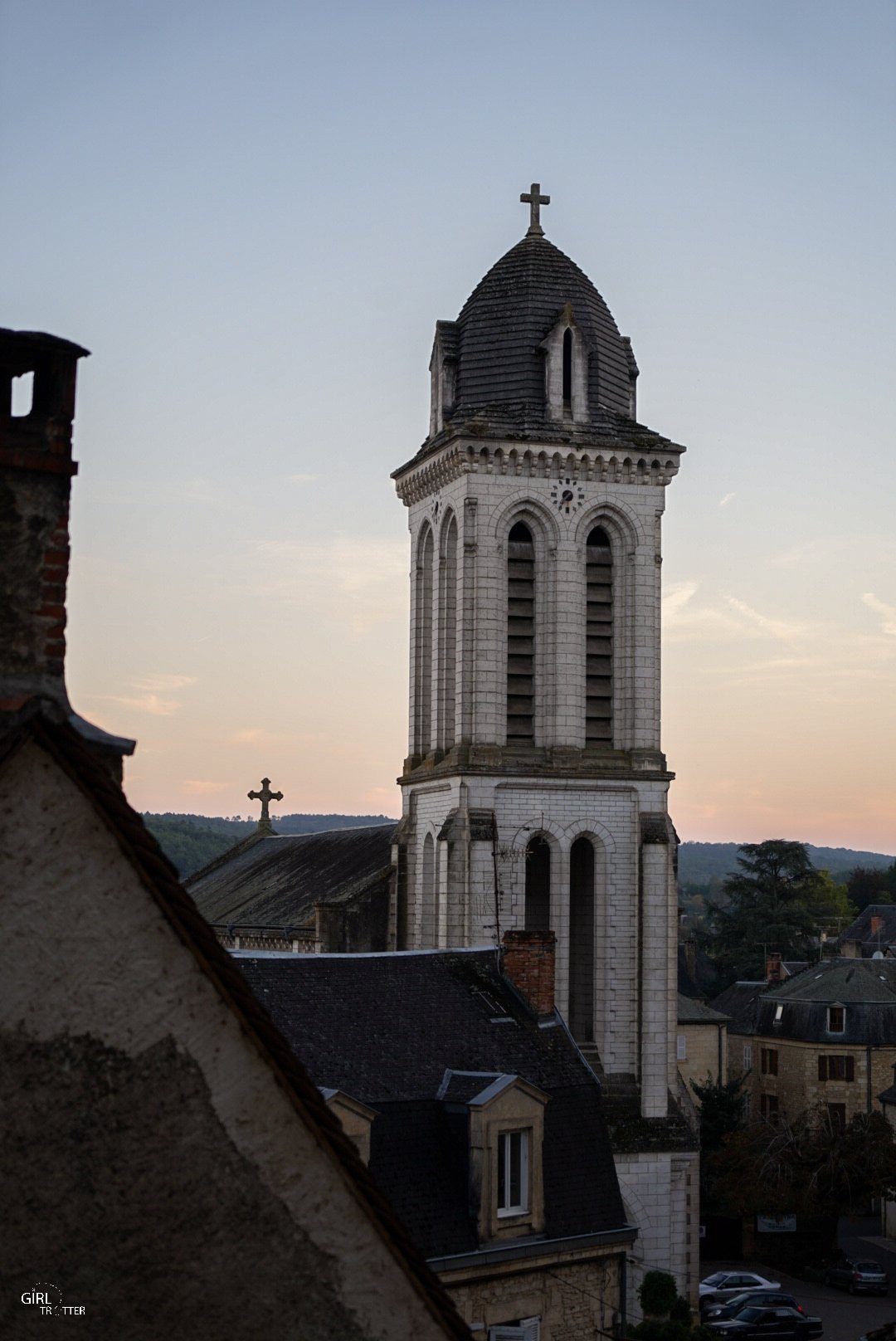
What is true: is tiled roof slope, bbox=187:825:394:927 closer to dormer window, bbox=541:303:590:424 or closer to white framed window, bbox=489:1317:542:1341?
dormer window, bbox=541:303:590:424

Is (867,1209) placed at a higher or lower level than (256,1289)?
lower

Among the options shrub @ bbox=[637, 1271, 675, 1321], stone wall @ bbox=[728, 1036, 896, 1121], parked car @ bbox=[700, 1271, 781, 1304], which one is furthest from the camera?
stone wall @ bbox=[728, 1036, 896, 1121]

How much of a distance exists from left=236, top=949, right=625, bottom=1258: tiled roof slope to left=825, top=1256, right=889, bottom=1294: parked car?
73.2ft

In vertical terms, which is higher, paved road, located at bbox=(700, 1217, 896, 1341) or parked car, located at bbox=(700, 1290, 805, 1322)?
parked car, located at bbox=(700, 1290, 805, 1322)

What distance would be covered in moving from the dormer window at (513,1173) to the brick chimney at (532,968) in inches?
173

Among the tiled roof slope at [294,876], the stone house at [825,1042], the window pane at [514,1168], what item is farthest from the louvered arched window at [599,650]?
the stone house at [825,1042]

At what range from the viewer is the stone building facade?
3741 centimetres

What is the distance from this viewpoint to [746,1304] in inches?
1527

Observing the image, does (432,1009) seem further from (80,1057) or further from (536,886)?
(80,1057)

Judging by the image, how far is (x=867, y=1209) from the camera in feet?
179

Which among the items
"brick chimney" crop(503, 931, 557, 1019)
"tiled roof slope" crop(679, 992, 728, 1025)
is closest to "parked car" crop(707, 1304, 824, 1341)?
"brick chimney" crop(503, 931, 557, 1019)

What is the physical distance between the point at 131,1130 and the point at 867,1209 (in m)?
51.9

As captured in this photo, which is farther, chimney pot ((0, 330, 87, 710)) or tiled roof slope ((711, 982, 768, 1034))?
tiled roof slope ((711, 982, 768, 1034))

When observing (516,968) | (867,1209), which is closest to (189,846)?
(867,1209)
